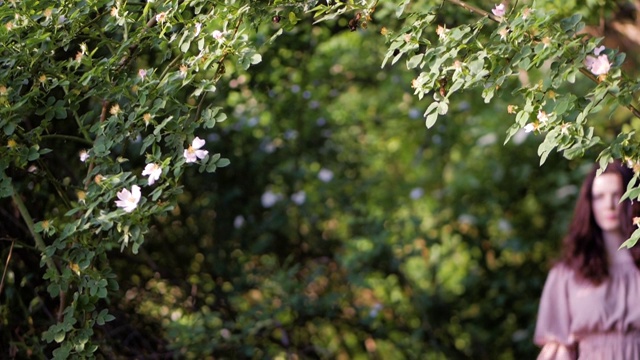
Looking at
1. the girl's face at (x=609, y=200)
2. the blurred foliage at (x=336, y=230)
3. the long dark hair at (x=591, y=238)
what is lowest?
the blurred foliage at (x=336, y=230)

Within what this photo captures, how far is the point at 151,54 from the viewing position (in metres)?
3.41

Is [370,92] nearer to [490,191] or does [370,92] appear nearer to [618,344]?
[490,191]

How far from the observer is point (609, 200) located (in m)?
3.00

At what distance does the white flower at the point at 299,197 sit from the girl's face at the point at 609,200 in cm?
155

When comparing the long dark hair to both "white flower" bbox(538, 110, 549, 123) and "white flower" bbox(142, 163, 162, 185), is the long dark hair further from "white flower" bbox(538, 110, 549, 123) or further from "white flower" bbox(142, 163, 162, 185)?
"white flower" bbox(142, 163, 162, 185)

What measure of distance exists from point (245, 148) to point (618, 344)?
6.07 feet

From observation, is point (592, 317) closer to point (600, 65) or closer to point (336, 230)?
point (600, 65)

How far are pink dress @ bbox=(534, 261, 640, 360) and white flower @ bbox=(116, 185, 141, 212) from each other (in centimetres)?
147

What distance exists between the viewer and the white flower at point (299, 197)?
4293 millimetres

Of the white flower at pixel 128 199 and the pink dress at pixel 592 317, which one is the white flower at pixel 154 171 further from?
the pink dress at pixel 592 317

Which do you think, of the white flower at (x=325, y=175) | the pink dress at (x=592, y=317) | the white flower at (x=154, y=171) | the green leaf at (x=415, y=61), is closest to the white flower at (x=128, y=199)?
the white flower at (x=154, y=171)

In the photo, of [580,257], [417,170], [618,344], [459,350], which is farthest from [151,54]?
[417,170]

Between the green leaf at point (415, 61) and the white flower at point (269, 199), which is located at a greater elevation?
the green leaf at point (415, 61)

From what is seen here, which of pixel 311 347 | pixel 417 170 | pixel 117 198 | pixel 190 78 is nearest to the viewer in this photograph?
pixel 190 78
